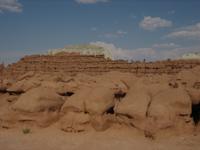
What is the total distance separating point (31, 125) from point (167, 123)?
6.04 m

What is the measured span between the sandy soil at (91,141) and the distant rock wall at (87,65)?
9831 millimetres

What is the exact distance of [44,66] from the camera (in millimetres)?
27359

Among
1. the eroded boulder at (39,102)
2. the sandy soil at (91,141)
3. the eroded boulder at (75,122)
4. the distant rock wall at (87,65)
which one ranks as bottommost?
the sandy soil at (91,141)

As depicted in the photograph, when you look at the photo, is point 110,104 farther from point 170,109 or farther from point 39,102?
point 39,102

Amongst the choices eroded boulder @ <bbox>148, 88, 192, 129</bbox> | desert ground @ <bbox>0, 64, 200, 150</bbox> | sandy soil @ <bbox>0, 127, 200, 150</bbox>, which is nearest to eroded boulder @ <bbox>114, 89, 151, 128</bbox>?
desert ground @ <bbox>0, 64, 200, 150</bbox>

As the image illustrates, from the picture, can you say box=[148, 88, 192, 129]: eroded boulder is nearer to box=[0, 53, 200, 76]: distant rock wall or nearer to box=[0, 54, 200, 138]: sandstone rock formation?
box=[0, 54, 200, 138]: sandstone rock formation

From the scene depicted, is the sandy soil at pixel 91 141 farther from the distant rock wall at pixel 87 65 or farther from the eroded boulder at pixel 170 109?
the distant rock wall at pixel 87 65

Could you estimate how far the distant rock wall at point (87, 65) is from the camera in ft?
72.2

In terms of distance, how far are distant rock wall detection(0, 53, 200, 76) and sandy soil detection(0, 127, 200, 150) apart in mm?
9831

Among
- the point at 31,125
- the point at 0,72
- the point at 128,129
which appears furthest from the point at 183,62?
the point at 0,72

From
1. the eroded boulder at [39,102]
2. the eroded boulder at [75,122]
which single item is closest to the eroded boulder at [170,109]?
the eroded boulder at [75,122]

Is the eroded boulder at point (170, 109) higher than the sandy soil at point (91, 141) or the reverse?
higher

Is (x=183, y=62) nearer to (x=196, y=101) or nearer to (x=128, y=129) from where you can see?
(x=196, y=101)

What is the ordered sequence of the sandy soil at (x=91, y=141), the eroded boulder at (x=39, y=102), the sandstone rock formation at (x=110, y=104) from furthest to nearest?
the eroded boulder at (x=39, y=102), the sandstone rock formation at (x=110, y=104), the sandy soil at (x=91, y=141)
